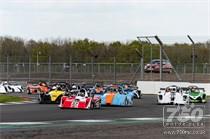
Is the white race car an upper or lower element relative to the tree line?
lower

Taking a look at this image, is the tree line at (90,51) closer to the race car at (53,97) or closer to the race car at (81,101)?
the race car at (53,97)

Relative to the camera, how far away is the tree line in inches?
1332

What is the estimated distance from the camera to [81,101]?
62.2ft

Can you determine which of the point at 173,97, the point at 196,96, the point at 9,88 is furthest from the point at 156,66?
the point at 173,97

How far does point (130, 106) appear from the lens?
818 inches

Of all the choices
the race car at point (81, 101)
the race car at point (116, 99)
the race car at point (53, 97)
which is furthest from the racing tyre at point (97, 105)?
the race car at point (53, 97)

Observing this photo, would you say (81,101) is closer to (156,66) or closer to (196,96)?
(196,96)

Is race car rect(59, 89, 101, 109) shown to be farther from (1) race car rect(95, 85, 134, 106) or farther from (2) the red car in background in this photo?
(2) the red car in background

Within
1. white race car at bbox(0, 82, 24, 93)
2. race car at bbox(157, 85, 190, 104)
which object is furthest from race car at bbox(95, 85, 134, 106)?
Answer: white race car at bbox(0, 82, 24, 93)

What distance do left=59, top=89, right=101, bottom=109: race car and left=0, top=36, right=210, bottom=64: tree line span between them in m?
13.4

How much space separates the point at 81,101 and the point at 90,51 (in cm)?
4174

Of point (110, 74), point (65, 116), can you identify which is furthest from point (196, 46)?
point (65, 116)

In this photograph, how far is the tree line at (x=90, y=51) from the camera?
33.8m

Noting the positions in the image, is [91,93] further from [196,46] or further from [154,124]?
[196,46]
